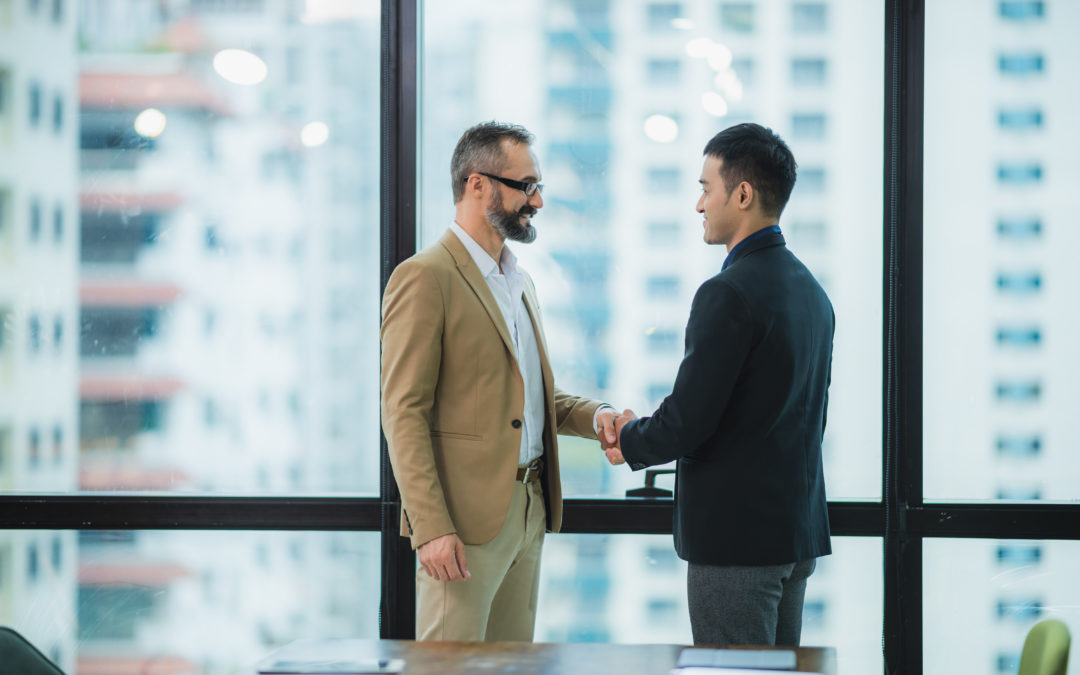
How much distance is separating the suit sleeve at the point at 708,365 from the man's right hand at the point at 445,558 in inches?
21.0

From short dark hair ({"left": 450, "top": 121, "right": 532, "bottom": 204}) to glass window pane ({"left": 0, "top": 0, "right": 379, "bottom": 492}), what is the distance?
67 cm

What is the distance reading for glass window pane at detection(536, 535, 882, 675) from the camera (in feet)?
9.75

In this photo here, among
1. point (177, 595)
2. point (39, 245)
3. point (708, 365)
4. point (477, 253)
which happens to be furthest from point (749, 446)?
point (39, 245)

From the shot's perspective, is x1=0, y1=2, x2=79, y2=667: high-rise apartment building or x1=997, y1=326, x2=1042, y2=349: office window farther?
x1=0, y1=2, x2=79, y2=667: high-rise apartment building

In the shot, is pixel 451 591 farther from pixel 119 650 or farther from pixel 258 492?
pixel 119 650

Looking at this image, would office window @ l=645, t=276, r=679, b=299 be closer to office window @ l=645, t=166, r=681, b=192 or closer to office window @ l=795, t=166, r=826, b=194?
office window @ l=645, t=166, r=681, b=192

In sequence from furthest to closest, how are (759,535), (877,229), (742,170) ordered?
(877,229)
(742,170)
(759,535)

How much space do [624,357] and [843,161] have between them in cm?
93

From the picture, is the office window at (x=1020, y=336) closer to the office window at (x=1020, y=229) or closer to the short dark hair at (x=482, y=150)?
the office window at (x=1020, y=229)

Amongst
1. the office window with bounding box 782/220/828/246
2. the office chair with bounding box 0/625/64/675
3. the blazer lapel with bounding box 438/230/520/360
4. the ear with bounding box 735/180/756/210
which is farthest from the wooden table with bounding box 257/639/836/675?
the office window with bounding box 782/220/828/246

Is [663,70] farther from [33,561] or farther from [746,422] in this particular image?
[33,561]

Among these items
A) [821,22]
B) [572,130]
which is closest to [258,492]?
[572,130]

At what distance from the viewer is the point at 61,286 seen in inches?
121

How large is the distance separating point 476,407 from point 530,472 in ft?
0.81
